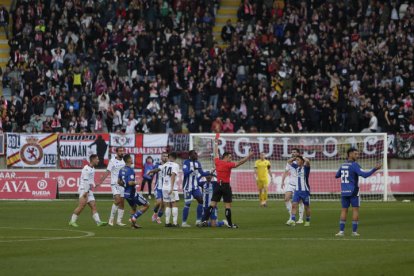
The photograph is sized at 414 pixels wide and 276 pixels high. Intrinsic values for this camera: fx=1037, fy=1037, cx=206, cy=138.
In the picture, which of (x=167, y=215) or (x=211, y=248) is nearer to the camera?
(x=211, y=248)

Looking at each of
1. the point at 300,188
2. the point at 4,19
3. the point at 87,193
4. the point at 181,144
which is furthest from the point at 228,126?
the point at 87,193

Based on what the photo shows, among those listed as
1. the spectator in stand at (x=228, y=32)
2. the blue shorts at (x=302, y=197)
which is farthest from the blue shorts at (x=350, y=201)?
the spectator in stand at (x=228, y=32)

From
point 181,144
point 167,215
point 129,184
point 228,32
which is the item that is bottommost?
point 167,215

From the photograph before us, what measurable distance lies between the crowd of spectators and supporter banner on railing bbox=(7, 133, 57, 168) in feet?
2.39

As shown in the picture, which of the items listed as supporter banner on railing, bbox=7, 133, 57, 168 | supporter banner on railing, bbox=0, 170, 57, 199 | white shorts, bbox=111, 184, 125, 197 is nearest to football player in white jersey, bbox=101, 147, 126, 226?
white shorts, bbox=111, 184, 125, 197

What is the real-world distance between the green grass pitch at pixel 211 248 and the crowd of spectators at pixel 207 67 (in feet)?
44.8

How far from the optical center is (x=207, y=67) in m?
52.2

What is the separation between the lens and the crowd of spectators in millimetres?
49594

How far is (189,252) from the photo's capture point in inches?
898

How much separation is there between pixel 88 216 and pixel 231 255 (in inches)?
637

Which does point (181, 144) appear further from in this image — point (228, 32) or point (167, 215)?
point (167, 215)

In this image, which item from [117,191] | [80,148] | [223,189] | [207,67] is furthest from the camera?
[207,67]

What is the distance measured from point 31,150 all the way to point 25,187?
2.37m

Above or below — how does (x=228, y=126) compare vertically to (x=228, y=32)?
below
